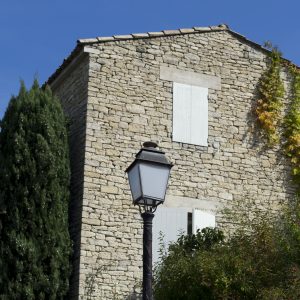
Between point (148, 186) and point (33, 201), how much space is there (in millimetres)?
7156

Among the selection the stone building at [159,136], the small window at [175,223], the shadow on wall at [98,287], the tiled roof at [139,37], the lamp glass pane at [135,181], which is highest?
the tiled roof at [139,37]

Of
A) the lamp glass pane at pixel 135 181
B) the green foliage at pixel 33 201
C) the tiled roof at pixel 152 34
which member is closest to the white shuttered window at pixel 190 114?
the tiled roof at pixel 152 34

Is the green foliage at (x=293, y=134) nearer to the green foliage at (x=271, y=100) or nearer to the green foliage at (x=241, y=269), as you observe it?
the green foliage at (x=271, y=100)

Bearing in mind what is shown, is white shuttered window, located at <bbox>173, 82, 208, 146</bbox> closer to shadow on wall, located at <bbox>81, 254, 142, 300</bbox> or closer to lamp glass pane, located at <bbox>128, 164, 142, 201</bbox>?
shadow on wall, located at <bbox>81, 254, 142, 300</bbox>

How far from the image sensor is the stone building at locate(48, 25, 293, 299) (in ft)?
49.9

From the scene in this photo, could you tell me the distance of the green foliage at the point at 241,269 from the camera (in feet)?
40.7

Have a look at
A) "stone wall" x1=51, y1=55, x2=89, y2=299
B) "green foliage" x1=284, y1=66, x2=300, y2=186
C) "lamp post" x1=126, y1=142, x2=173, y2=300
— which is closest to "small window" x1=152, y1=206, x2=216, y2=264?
"stone wall" x1=51, y1=55, x2=89, y2=299

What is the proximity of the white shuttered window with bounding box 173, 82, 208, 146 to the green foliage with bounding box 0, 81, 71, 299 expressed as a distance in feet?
8.56

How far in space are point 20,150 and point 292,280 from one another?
19.8 feet

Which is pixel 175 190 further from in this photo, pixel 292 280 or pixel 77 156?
pixel 292 280

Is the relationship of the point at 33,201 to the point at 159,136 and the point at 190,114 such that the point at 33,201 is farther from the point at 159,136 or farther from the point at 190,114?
the point at 190,114

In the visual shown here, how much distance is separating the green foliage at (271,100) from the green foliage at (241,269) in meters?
4.18

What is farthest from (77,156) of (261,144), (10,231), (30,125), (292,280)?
(292,280)

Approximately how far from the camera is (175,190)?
16.1 m
